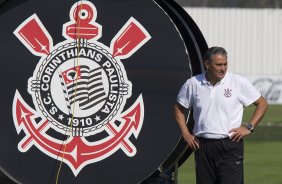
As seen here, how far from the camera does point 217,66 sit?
866 centimetres

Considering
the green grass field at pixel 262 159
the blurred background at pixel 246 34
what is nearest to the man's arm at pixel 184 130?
the green grass field at pixel 262 159

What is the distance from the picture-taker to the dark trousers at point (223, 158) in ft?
29.0

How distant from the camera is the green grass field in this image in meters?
13.7

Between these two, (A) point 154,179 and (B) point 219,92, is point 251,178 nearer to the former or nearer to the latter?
(A) point 154,179

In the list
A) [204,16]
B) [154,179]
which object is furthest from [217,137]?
[204,16]

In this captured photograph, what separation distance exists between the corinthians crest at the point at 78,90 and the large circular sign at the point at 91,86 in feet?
0.03

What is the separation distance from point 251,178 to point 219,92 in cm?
516

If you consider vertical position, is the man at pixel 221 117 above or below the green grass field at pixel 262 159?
above

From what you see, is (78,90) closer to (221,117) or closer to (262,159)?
(221,117)

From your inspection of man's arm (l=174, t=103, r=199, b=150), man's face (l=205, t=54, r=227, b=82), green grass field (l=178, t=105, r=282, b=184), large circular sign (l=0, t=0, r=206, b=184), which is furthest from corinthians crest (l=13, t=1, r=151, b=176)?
green grass field (l=178, t=105, r=282, b=184)

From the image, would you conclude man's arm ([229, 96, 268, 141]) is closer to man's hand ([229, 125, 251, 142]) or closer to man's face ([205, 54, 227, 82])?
man's hand ([229, 125, 251, 142])

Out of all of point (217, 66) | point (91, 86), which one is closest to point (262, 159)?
point (91, 86)

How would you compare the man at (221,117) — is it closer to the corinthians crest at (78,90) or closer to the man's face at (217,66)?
the man's face at (217,66)

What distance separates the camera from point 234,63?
43.2 meters
